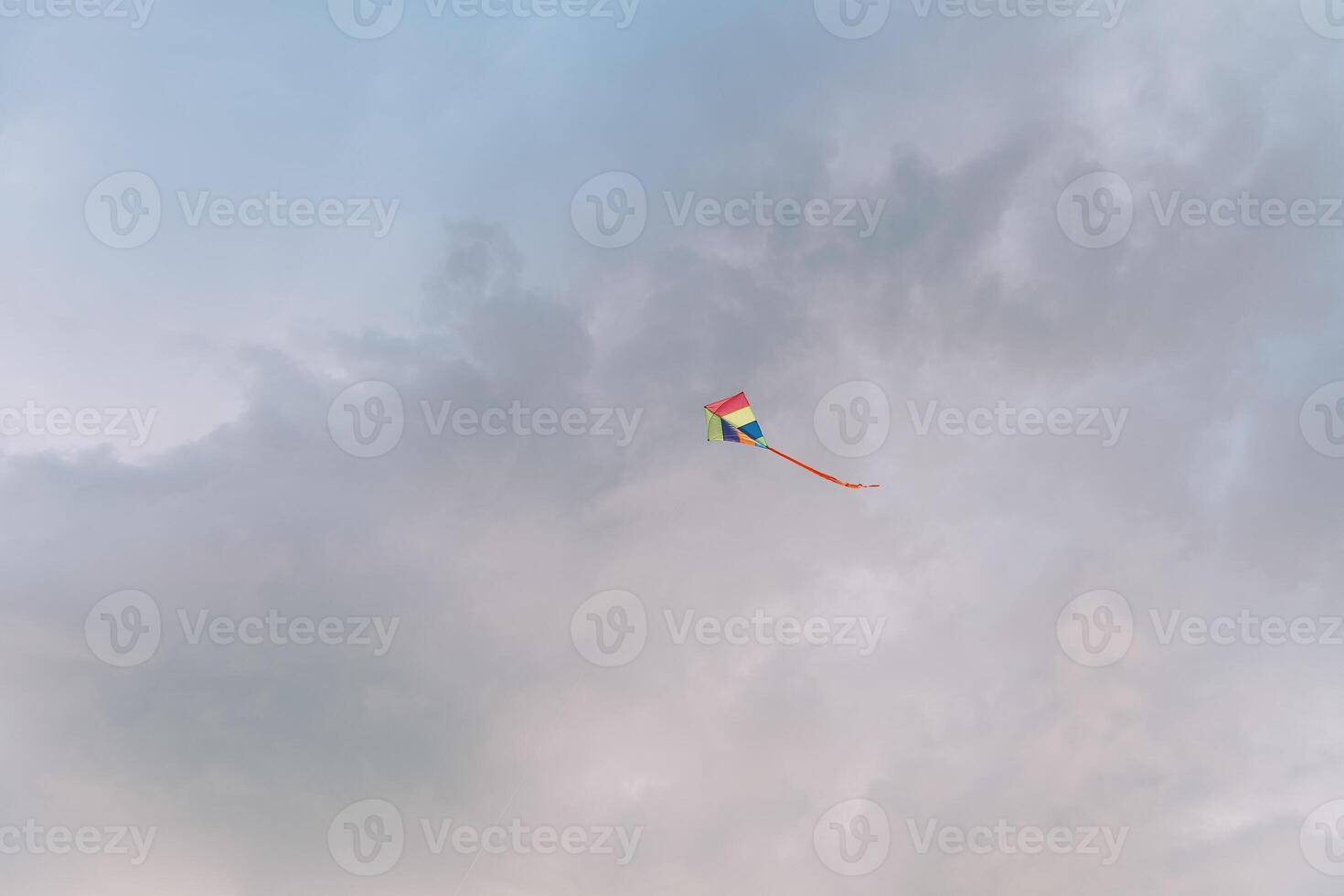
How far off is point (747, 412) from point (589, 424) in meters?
13.3

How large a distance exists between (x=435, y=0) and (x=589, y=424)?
112 feet

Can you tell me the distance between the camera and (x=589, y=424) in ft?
325

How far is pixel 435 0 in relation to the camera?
97.2 metres

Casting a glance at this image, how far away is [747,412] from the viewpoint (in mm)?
93188

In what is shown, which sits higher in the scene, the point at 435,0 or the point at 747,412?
the point at 435,0

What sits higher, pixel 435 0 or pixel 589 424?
pixel 435 0

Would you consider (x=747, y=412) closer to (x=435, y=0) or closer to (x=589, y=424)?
(x=589, y=424)

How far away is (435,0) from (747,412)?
130 ft

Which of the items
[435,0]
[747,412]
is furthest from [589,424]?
[435,0]
